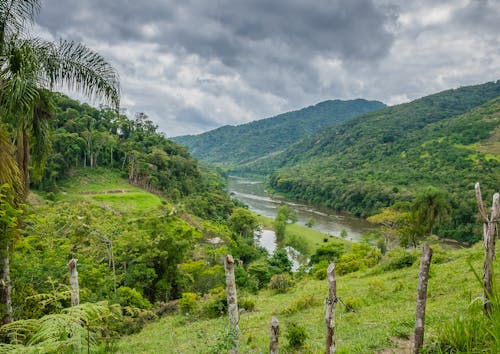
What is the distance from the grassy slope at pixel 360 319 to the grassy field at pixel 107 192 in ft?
93.6

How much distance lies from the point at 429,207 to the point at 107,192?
1693 inches

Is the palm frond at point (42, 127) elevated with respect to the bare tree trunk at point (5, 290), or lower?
elevated

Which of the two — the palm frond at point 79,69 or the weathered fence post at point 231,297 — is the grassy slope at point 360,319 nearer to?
the weathered fence post at point 231,297

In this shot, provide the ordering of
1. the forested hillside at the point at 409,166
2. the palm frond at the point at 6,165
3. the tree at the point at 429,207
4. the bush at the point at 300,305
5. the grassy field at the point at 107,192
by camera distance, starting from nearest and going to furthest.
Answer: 1. the palm frond at the point at 6,165
2. the bush at the point at 300,305
3. the tree at the point at 429,207
4. the grassy field at the point at 107,192
5. the forested hillside at the point at 409,166

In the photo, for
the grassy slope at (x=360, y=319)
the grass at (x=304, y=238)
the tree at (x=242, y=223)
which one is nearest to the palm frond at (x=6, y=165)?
the grassy slope at (x=360, y=319)

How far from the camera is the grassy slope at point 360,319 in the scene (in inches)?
313

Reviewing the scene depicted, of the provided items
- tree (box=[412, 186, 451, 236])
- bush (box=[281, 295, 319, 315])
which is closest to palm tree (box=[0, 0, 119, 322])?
bush (box=[281, 295, 319, 315])

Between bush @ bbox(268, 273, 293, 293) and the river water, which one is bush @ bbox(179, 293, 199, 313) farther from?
the river water

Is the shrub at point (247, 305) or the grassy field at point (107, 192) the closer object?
the shrub at point (247, 305)

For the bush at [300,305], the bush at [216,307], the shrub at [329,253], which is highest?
the bush at [300,305]

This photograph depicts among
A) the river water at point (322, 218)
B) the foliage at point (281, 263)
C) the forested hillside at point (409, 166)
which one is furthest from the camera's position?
the forested hillside at point (409, 166)

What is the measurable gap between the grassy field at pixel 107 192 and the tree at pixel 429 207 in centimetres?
3084

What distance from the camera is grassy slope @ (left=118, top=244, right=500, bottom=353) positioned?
7.96m

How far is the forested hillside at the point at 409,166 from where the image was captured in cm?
7175
